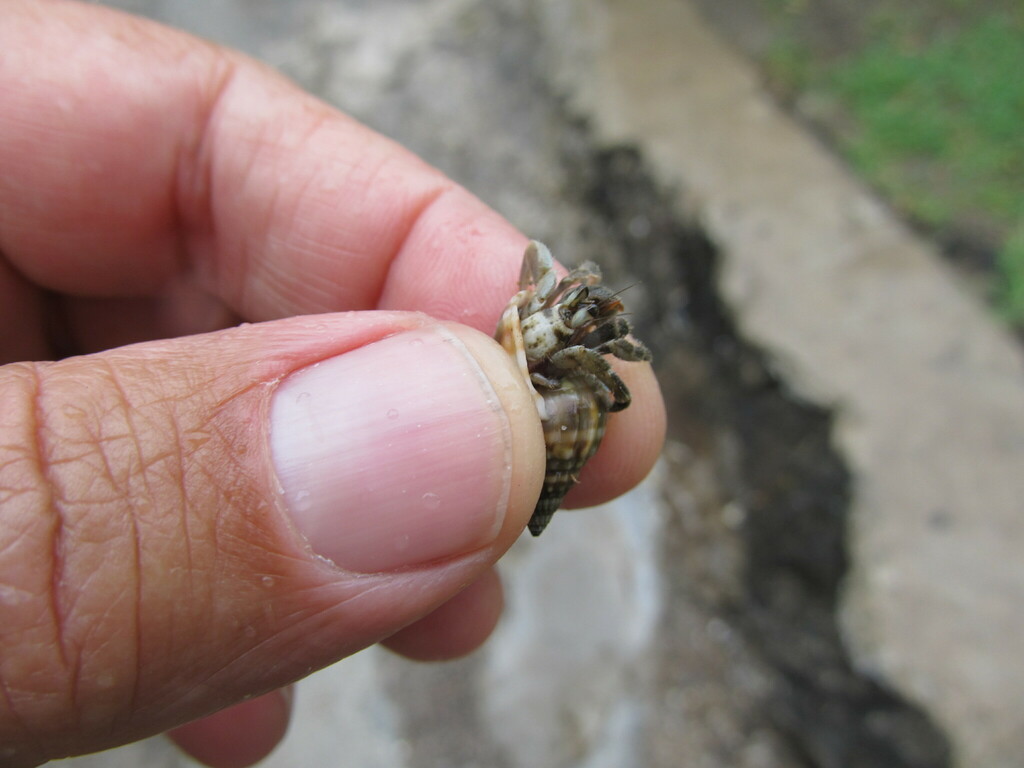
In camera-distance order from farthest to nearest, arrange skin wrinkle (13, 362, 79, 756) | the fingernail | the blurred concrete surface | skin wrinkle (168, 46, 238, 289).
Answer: the blurred concrete surface < skin wrinkle (168, 46, 238, 289) < the fingernail < skin wrinkle (13, 362, 79, 756)

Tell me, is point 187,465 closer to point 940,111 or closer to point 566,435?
point 566,435

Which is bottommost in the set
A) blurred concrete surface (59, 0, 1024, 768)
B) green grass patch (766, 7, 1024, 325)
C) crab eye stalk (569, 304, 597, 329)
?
blurred concrete surface (59, 0, 1024, 768)

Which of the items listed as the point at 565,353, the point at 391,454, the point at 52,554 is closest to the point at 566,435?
the point at 565,353

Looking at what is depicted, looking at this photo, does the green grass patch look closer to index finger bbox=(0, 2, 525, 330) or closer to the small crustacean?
the small crustacean

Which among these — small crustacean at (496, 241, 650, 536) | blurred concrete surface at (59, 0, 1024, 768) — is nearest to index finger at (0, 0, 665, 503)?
small crustacean at (496, 241, 650, 536)

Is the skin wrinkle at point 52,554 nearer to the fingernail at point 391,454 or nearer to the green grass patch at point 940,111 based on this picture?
the fingernail at point 391,454

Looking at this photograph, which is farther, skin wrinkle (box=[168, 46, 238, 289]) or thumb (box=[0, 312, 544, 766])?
skin wrinkle (box=[168, 46, 238, 289])

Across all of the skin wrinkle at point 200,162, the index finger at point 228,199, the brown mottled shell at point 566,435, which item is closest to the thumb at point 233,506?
the brown mottled shell at point 566,435
